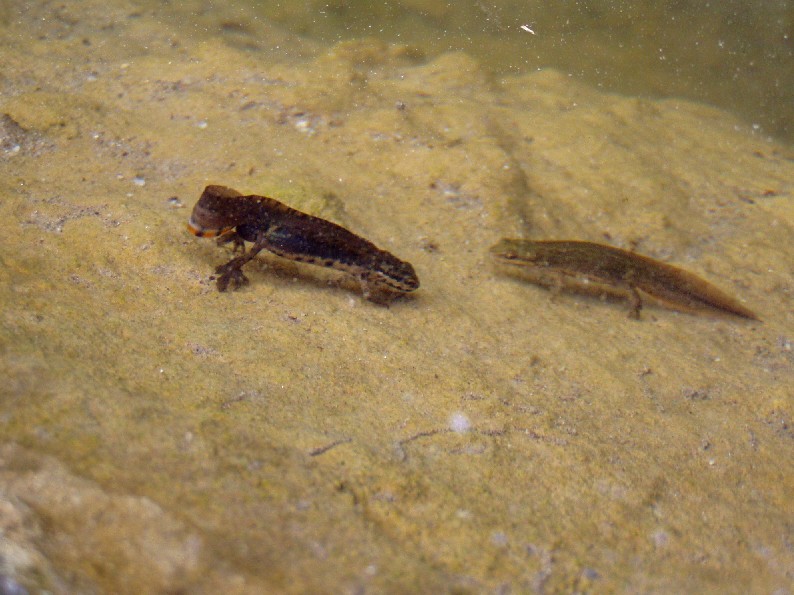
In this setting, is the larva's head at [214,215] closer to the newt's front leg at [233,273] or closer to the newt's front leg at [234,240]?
A: the newt's front leg at [234,240]

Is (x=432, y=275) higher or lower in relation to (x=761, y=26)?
lower

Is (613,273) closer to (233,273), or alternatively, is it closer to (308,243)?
(308,243)

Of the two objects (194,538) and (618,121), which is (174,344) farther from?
(618,121)

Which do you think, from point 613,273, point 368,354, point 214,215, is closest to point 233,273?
point 214,215

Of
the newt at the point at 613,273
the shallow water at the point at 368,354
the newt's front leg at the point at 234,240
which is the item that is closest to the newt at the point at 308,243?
the newt's front leg at the point at 234,240

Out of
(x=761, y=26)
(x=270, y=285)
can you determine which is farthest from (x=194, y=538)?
(x=761, y=26)
